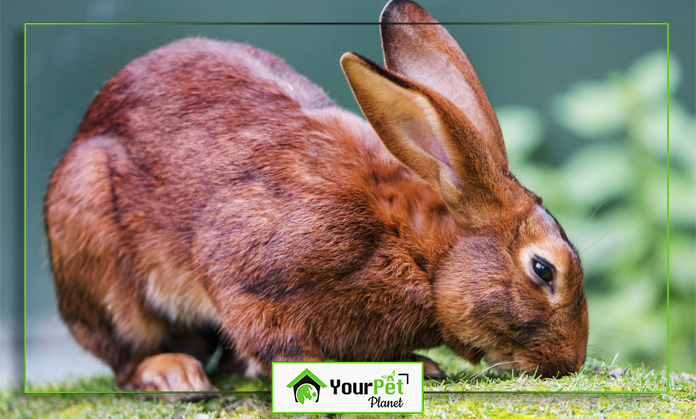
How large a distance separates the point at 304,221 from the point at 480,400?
746 millimetres

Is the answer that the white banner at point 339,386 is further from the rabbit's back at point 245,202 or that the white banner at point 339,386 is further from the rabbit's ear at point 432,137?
the rabbit's ear at point 432,137

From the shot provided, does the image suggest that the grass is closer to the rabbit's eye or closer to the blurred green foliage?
the blurred green foliage

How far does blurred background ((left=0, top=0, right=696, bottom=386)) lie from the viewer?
1979mm

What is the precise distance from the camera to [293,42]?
79.2 inches

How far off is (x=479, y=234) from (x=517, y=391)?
48cm

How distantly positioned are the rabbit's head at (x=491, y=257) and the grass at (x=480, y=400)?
8 centimetres

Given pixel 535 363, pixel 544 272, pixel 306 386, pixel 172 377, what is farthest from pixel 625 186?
pixel 172 377

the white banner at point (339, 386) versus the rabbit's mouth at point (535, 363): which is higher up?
the rabbit's mouth at point (535, 363)

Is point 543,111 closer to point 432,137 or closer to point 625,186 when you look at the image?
point 625,186

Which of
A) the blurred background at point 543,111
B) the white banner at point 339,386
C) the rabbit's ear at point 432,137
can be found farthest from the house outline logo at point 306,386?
the blurred background at point 543,111

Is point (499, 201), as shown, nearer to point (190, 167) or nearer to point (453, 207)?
point (453, 207)

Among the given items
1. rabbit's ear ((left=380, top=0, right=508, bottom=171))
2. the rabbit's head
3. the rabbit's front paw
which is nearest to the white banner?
the rabbit's head

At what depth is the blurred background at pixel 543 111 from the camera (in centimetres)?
198

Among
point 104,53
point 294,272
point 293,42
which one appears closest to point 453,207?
point 294,272
